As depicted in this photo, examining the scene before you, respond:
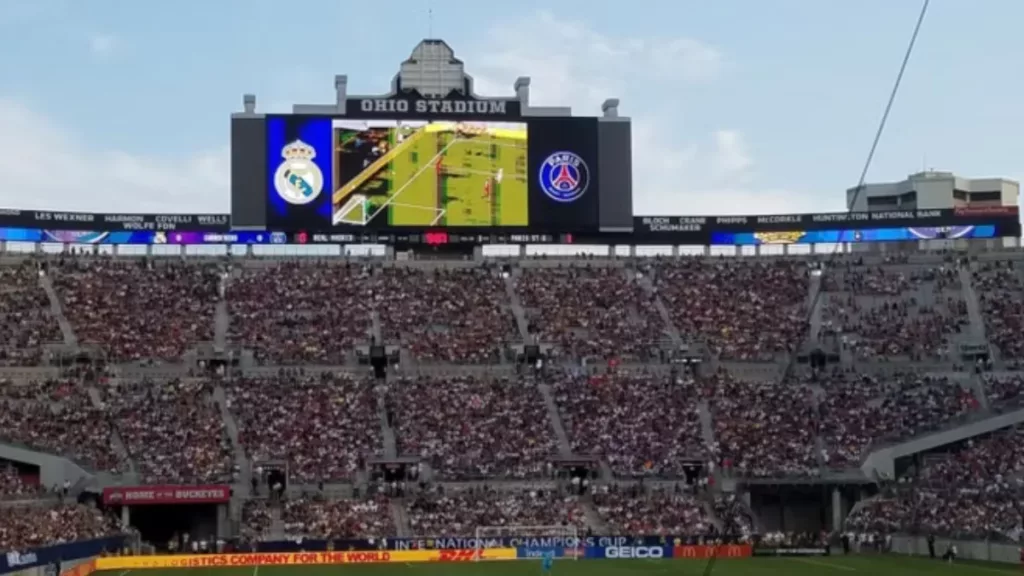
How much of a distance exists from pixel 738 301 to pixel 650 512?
1998 centimetres

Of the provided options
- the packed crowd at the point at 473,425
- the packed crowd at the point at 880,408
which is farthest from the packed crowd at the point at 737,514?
the packed crowd at the point at 473,425

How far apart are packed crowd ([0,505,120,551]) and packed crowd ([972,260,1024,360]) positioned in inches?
1763

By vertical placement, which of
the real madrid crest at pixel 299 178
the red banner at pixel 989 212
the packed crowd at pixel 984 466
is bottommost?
the packed crowd at pixel 984 466

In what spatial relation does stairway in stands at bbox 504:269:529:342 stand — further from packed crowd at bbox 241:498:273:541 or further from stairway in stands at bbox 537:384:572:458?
packed crowd at bbox 241:498:273:541

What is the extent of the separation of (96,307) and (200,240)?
7.62 meters

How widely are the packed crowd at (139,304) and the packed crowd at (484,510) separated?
17.0 m

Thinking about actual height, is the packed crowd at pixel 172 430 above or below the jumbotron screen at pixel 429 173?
below

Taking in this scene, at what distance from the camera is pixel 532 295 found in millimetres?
78562

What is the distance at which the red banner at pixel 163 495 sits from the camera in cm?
5978

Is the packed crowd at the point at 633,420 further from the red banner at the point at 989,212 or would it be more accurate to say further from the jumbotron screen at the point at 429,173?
the red banner at the point at 989,212

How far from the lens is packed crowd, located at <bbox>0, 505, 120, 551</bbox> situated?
50.1m

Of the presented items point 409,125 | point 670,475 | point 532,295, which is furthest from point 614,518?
point 409,125

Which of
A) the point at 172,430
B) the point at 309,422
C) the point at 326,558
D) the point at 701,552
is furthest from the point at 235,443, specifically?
the point at 701,552

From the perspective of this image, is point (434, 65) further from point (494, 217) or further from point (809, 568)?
point (809, 568)
